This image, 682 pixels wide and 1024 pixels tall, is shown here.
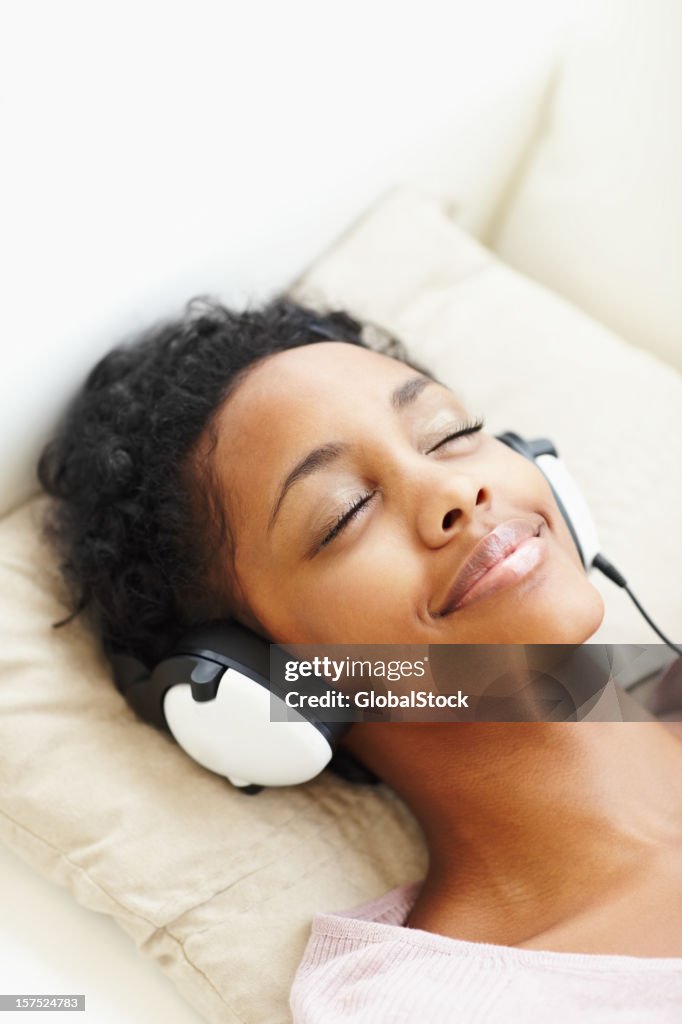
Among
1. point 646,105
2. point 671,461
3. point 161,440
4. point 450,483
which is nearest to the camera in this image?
point 450,483

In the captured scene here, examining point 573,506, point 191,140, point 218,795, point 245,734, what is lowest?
point 218,795

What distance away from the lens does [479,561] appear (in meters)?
1.01

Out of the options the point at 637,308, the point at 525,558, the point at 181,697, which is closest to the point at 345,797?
the point at 181,697

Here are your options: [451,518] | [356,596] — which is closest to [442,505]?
[451,518]

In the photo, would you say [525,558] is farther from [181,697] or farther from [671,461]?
[671,461]

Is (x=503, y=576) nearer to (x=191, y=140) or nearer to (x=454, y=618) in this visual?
(x=454, y=618)

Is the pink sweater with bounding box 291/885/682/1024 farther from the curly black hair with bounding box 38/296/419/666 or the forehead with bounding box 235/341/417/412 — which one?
the forehead with bounding box 235/341/417/412

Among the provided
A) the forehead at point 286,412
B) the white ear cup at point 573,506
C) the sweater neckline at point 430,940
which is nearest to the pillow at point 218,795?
the sweater neckline at point 430,940

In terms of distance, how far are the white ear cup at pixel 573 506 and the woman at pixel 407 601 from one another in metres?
0.06

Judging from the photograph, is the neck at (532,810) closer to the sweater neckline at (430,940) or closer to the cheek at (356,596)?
the sweater neckline at (430,940)

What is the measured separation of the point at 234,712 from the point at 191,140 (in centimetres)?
69

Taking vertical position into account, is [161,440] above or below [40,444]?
above

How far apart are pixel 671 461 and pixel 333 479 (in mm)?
635

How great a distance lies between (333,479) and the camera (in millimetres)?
1041
